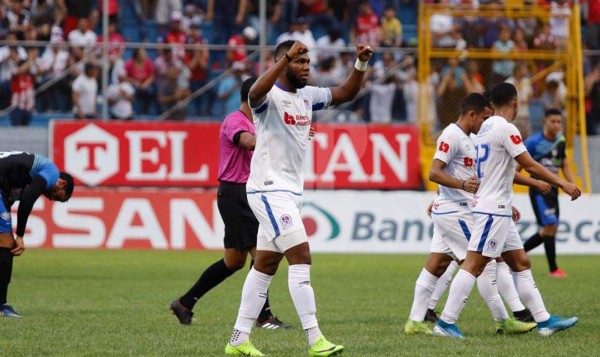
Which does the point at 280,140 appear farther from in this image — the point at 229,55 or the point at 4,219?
the point at 229,55

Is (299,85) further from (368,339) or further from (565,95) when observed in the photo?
(565,95)

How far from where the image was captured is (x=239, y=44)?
83.7ft

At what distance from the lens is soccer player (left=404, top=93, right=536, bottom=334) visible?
408 inches

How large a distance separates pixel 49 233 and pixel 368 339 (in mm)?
12990

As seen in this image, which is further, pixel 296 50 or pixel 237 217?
pixel 237 217

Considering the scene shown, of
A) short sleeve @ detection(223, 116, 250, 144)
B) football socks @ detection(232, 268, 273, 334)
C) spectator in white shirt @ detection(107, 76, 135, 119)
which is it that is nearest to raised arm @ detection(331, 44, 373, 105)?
football socks @ detection(232, 268, 273, 334)

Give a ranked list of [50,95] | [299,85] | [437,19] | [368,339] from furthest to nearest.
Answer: [437,19], [50,95], [368,339], [299,85]

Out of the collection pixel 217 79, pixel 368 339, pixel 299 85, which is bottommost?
pixel 368 339

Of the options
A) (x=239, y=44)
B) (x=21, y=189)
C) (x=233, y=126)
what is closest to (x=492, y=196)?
(x=233, y=126)

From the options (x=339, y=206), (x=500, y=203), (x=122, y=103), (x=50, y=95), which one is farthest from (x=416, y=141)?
(x=500, y=203)

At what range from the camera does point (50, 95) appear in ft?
77.7

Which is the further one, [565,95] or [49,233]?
[565,95]

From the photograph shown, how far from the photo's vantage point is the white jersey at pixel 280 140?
860 cm

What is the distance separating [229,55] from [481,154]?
→ 1482 centimetres
